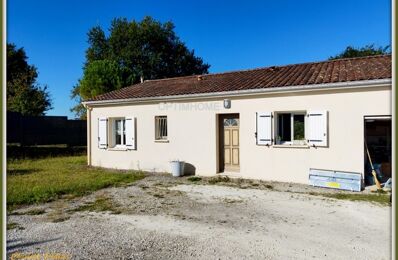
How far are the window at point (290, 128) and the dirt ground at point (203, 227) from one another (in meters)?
2.11

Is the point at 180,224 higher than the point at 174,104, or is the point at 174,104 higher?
the point at 174,104

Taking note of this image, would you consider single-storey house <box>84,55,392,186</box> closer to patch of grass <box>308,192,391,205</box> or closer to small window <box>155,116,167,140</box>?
small window <box>155,116,167,140</box>

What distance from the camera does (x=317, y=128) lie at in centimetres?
947

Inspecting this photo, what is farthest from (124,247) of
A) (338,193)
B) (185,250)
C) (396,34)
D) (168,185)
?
(338,193)

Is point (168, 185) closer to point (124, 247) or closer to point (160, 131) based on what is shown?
point (160, 131)

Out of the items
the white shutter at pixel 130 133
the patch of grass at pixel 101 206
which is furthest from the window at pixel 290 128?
the white shutter at pixel 130 133

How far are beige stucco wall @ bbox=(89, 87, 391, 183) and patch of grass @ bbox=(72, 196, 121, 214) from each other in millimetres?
4646

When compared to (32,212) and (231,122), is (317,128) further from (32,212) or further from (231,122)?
(32,212)

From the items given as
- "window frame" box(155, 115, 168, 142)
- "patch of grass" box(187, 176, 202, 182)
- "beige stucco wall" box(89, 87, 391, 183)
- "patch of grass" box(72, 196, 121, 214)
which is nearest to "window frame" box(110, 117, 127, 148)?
"beige stucco wall" box(89, 87, 391, 183)

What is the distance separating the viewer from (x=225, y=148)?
1171cm

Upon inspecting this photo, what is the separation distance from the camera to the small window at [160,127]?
42.5 ft

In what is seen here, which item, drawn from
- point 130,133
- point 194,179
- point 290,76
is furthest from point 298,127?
point 130,133

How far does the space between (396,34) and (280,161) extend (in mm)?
8255

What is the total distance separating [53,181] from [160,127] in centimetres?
446
